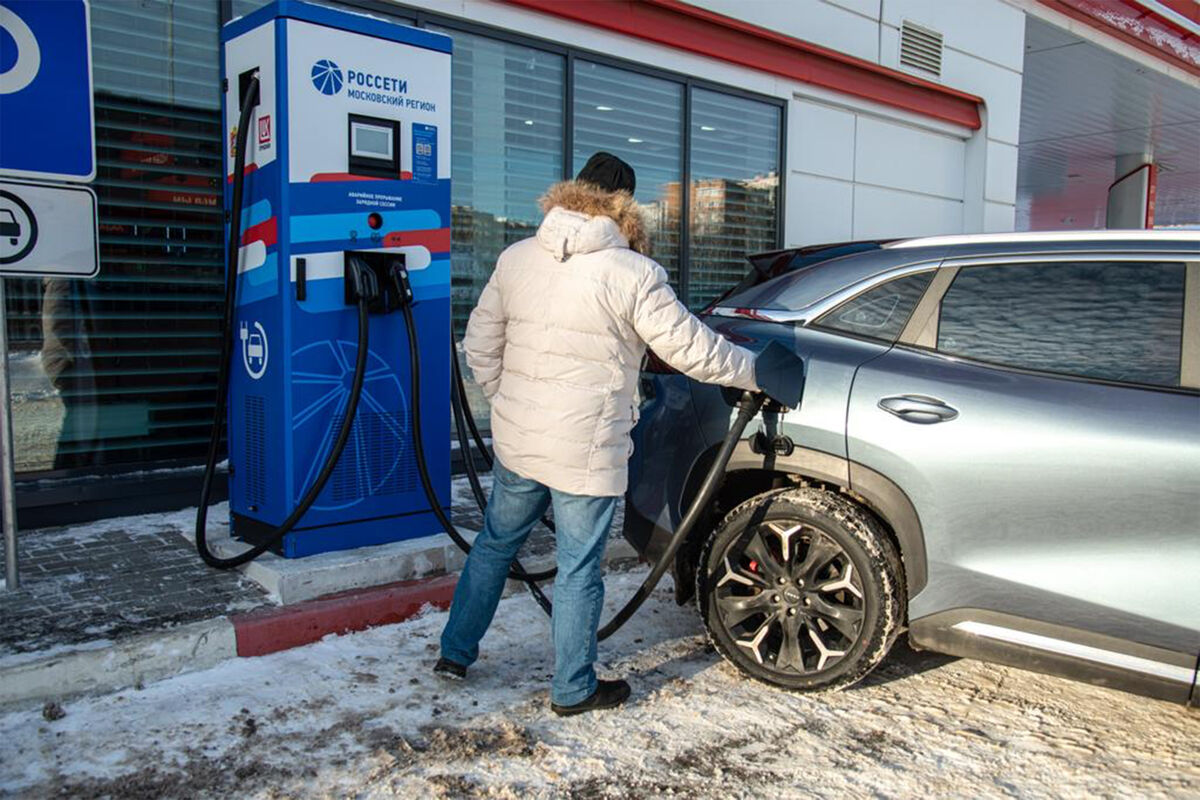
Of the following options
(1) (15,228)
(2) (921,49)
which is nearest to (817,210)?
(2) (921,49)

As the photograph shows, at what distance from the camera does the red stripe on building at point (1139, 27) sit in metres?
12.4

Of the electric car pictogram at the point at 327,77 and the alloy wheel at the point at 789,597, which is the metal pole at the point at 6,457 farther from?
the alloy wheel at the point at 789,597

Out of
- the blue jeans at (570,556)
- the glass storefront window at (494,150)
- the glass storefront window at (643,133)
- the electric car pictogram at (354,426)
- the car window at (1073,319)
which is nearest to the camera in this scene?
the car window at (1073,319)

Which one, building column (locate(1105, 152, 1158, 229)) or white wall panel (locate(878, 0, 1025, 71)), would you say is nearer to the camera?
white wall panel (locate(878, 0, 1025, 71))

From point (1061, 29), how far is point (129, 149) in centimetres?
1122

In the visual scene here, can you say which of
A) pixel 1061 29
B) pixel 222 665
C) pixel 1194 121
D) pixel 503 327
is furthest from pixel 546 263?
pixel 1194 121

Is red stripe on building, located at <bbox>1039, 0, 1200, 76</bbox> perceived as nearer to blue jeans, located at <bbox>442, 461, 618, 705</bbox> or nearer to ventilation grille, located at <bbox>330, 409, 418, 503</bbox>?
ventilation grille, located at <bbox>330, 409, 418, 503</bbox>

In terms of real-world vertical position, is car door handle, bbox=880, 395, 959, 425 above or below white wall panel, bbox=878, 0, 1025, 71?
below


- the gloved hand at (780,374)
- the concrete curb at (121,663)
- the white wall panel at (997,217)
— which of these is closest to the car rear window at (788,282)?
the gloved hand at (780,374)

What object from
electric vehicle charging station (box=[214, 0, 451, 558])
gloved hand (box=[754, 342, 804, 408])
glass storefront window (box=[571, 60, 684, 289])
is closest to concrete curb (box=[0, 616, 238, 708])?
electric vehicle charging station (box=[214, 0, 451, 558])

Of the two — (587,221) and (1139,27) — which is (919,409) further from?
(1139,27)

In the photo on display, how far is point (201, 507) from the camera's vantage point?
4.57 m

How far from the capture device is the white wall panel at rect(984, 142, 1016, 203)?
1195 cm

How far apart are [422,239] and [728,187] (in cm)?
513
